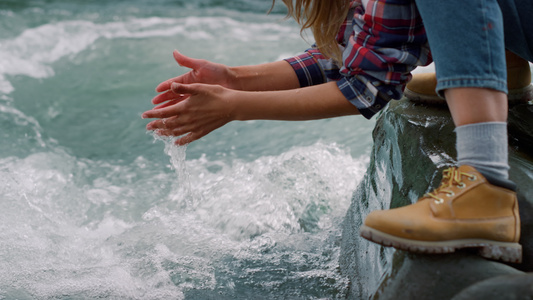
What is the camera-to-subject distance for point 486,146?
0.99 meters

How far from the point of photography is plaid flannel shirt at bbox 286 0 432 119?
46.0 inches

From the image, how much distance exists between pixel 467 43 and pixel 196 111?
1.98 feet

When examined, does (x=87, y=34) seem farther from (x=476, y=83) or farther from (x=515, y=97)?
(x=476, y=83)

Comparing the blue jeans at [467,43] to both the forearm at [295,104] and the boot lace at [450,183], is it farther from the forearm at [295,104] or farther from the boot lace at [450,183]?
the forearm at [295,104]

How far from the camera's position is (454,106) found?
1017 millimetres

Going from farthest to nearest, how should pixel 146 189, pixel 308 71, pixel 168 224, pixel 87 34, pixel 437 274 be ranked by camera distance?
pixel 87 34 → pixel 146 189 → pixel 168 224 → pixel 308 71 → pixel 437 274

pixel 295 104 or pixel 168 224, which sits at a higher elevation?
pixel 295 104

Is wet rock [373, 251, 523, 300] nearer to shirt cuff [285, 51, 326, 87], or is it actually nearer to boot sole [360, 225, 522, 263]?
boot sole [360, 225, 522, 263]

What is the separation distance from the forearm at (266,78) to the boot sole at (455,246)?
2.21 ft

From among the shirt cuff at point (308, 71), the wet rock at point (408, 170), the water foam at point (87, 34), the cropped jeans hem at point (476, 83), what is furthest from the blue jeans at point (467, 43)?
the water foam at point (87, 34)

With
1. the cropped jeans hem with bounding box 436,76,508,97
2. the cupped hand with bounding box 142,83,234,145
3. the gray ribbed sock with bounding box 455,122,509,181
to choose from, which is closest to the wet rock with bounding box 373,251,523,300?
the gray ribbed sock with bounding box 455,122,509,181

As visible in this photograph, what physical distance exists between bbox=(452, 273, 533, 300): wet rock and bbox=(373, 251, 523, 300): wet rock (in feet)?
0.20

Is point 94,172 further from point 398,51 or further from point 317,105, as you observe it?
point 398,51

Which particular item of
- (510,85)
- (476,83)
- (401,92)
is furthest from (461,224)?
(510,85)
